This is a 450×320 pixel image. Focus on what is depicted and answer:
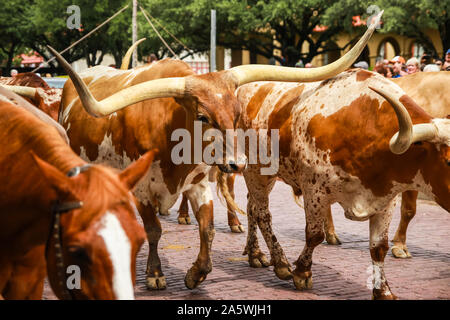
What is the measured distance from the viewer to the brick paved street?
6229 millimetres

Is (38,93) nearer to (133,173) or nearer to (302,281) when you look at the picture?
(302,281)

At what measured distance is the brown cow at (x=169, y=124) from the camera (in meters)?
5.58

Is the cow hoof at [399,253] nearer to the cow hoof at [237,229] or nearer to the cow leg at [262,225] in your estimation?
the cow leg at [262,225]

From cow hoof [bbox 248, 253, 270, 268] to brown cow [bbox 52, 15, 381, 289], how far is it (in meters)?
1.08

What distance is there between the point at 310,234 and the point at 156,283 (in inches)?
60.1

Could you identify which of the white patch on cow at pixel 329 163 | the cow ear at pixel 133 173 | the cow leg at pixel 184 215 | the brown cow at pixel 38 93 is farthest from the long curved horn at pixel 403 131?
the cow leg at pixel 184 215

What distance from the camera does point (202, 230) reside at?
638cm

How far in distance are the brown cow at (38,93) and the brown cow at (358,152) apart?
3.60 metres

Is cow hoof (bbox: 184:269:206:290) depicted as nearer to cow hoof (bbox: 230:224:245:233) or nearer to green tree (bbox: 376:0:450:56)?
cow hoof (bbox: 230:224:245:233)

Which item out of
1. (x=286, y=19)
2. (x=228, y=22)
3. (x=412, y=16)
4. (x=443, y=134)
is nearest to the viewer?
(x=443, y=134)

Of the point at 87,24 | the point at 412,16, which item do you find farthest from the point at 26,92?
the point at 87,24

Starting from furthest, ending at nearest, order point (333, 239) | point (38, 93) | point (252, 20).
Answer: point (252, 20) < point (38, 93) < point (333, 239)

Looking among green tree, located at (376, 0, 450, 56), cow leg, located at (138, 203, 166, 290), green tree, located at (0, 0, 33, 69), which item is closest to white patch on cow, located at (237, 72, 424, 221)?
cow leg, located at (138, 203, 166, 290)

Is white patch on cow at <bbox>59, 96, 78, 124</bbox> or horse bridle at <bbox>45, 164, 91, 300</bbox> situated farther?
white patch on cow at <bbox>59, 96, 78, 124</bbox>
